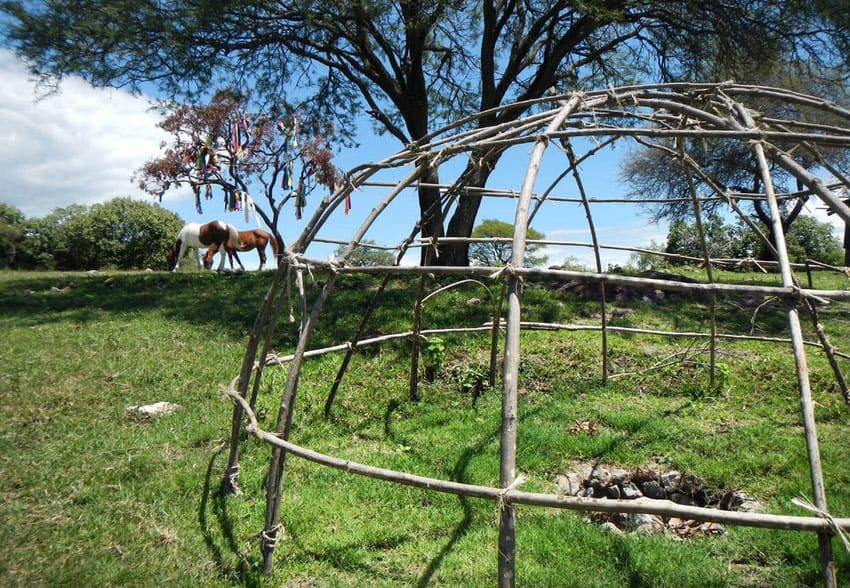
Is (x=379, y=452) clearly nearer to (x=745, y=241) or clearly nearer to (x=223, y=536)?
(x=223, y=536)

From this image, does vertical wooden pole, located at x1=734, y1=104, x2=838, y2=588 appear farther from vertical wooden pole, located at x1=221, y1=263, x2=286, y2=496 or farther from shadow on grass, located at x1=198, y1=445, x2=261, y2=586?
vertical wooden pole, located at x1=221, y1=263, x2=286, y2=496

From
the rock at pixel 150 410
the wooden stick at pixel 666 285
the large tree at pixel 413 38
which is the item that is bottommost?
the rock at pixel 150 410

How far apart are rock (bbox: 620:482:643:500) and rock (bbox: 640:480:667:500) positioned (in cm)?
4

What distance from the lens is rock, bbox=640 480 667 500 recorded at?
371 centimetres

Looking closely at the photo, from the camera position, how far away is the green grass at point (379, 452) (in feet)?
9.04

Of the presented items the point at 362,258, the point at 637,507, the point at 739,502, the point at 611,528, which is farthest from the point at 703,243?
the point at 362,258

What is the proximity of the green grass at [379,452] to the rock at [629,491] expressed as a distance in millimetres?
220

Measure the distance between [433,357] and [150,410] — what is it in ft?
8.15

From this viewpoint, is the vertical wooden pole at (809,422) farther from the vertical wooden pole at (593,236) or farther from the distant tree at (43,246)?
the distant tree at (43,246)

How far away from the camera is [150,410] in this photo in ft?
15.1

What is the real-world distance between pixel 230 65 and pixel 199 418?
24.7 feet

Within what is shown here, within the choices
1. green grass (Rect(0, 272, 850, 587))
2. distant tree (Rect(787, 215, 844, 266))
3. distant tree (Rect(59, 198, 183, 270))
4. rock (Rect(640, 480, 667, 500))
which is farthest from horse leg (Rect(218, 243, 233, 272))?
distant tree (Rect(787, 215, 844, 266))

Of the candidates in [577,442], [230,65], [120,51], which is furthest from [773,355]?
[120,51]

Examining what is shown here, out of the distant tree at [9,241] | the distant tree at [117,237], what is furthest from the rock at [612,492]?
the distant tree at [9,241]
